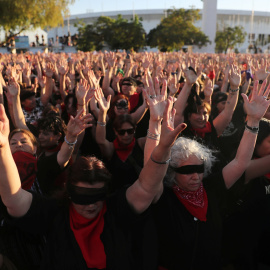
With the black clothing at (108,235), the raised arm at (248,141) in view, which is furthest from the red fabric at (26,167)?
the raised arm at (248,141)

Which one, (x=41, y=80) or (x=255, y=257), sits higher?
(x=41, y=80)

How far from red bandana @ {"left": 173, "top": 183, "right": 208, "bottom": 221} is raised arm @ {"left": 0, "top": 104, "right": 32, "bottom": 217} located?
100 centimetres

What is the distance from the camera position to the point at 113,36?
34.4m

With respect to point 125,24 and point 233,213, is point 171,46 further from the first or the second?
point 233,213

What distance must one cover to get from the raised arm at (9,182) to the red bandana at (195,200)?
998 mm

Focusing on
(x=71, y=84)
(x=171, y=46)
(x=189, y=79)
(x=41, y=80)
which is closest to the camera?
(x=189, y=79)

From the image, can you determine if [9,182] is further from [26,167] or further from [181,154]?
[181,154]

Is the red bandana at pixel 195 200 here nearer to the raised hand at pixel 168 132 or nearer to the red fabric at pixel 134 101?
the raised hand at pixel 168 132

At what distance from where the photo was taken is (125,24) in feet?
114

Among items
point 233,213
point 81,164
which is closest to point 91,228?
point 81,164

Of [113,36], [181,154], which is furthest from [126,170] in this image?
[113,36]

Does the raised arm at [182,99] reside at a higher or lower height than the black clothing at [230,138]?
higher

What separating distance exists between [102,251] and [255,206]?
53.9 inches

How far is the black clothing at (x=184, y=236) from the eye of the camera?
77.8 inches
